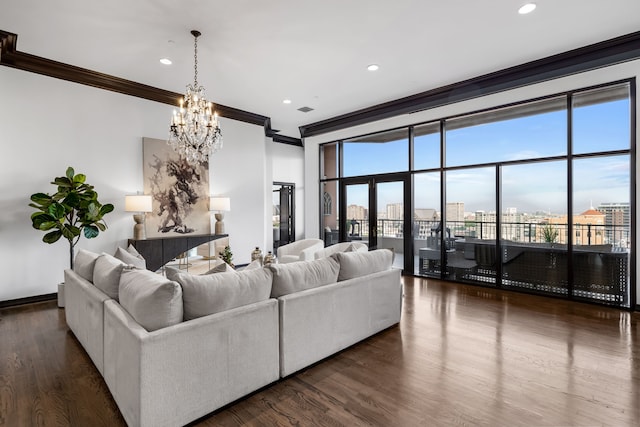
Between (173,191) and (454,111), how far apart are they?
4967mm

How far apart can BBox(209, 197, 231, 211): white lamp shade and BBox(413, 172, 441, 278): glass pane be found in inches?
137

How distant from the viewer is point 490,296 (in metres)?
4.76

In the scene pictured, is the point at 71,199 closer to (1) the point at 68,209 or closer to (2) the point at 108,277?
(1) the point at 68,209

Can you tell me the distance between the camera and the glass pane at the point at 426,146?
234 inches

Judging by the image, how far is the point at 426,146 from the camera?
20.0 feet

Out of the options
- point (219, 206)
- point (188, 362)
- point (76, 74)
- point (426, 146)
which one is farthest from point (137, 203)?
point (426, 146)

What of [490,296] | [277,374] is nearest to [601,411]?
[277,374]

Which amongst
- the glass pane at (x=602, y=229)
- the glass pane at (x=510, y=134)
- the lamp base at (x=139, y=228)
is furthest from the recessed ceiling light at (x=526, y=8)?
the lamp base at (x=139, y=228)

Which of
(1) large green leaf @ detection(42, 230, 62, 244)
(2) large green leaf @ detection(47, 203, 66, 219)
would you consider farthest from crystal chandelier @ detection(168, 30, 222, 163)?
(1) large green leaf @ detection(42, 230, 62, 244)

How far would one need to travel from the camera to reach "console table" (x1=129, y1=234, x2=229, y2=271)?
200 inches

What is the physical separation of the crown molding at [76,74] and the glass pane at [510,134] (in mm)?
4261

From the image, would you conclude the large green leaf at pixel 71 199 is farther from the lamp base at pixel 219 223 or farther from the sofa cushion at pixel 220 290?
the sofa cushion at pixel 220 290

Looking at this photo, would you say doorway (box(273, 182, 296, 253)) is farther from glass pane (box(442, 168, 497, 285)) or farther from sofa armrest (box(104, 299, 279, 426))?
sofa armrest (box(104, 299, 279, 426))

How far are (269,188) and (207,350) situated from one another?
18.9 feet
